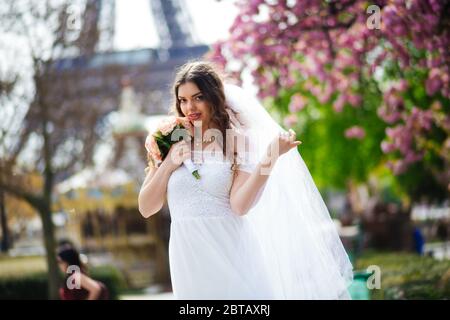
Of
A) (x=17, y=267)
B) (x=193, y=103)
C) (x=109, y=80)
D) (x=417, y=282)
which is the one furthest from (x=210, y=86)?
(x=109, y=80)

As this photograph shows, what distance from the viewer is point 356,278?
7082mm

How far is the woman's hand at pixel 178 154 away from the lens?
3.74m

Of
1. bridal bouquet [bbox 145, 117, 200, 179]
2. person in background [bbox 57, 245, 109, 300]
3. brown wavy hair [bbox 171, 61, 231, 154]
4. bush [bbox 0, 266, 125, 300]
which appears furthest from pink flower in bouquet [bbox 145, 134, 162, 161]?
bush [bbox 0, 266, 125, 300]

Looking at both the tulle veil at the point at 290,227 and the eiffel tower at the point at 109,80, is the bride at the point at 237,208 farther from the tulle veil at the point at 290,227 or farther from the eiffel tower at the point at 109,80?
the eiffel tower at the point at 109,80

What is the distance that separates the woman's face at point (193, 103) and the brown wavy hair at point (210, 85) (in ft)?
0.06

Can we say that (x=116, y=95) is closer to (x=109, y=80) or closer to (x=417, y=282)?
(x=109, y=80)

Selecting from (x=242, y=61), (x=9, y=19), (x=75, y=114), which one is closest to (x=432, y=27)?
(x=242, y=61)

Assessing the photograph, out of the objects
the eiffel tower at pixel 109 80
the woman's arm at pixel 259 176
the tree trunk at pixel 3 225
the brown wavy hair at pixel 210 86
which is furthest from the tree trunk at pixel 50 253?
the woman's arm at pixel 259 176

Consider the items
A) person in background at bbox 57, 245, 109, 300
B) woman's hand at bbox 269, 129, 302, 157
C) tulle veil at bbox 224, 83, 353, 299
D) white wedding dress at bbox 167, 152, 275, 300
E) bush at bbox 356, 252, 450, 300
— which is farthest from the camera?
bush at bbox 356, 252, 450, 300

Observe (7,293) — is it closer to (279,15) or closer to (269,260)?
(279,15)

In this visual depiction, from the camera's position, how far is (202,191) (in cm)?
369

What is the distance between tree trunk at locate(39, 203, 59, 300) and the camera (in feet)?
40.8

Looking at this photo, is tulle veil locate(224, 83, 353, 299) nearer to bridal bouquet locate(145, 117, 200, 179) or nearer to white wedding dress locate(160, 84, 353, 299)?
white wedding dress locate(160, 84, 353, 299)
